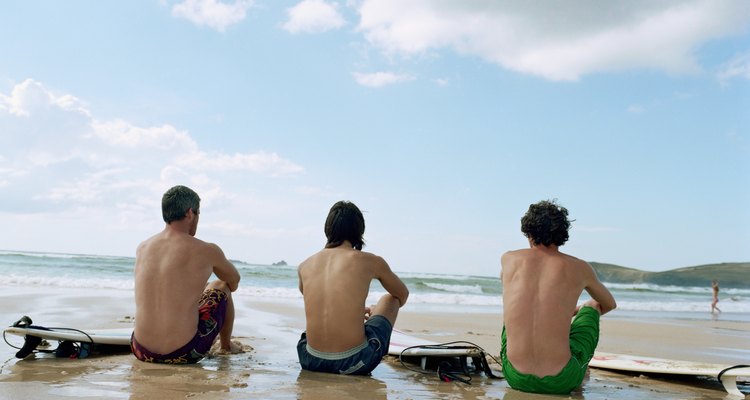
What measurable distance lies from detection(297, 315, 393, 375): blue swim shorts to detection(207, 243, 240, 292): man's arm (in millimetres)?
710

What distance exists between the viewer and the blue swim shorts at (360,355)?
3.65 m

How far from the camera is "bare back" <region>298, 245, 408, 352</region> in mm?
3551

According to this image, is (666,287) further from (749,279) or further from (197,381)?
(197,381)

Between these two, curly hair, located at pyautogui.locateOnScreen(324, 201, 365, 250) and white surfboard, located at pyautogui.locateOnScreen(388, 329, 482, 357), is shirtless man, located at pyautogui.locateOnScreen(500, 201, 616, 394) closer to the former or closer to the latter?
white surfboard, located at pyautogui.locateOnScreen(388, 329, 482, 357)

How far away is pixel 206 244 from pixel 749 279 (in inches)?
1730

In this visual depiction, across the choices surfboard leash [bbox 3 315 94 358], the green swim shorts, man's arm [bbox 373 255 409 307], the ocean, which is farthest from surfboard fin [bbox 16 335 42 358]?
the ocean

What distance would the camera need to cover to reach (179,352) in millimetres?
3797

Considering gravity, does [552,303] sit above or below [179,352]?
above

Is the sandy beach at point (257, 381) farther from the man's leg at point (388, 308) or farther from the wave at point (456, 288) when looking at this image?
the wave at point (456, 288)

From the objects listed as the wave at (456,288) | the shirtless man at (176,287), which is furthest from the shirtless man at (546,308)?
the wave at (456,288)

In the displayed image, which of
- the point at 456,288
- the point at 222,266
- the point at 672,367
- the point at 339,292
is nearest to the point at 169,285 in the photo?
the point at 222,266

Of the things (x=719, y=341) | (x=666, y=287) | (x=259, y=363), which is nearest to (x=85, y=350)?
(x=259, y=363)

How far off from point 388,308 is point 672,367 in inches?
87.3

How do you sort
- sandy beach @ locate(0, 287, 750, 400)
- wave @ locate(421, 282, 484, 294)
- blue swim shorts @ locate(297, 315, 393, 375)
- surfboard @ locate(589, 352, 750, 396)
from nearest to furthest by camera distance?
sandy beach @ locate(0, 287, 750, 400)
blue swim shorts @ locate(297, 315, 393, 375)
surfboard @ locate(589, 352, 750, 396)
wave @ locate(421, 282, 484, 294)
